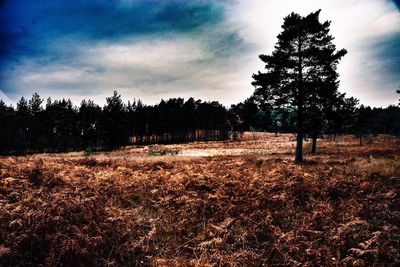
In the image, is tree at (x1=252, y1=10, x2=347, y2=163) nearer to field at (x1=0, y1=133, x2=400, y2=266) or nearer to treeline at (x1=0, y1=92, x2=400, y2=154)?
treeline at (x1=0, y1=92, x2=400, y2=154)

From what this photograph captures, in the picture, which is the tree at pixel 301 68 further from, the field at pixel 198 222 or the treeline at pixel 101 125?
the treeline at pixel 101 125

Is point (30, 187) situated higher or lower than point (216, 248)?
higher

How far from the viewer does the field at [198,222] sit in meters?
5.36

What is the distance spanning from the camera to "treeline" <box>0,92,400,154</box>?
35688mm

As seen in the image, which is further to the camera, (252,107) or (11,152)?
(11,152)

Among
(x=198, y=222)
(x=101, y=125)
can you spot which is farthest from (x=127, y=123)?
(x=198, y=222)

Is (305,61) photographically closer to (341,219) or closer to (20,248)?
(341,219)

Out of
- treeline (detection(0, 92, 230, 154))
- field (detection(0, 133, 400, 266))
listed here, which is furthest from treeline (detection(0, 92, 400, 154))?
field (detection(0, 133, 400, 266))

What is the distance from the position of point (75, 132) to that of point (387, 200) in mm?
75281

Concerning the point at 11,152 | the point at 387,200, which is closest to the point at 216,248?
the point at 387,200

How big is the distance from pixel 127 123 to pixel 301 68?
61.7 m

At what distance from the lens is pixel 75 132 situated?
7325 cm

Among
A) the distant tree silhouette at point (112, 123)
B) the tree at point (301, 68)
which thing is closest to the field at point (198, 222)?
the tree at point (301, 68)

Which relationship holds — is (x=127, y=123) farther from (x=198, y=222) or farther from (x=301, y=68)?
(x=198, y=222)
